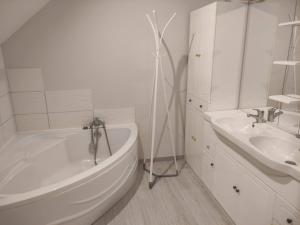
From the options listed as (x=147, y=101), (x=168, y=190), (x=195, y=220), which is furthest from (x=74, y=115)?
(x=195, y=220)

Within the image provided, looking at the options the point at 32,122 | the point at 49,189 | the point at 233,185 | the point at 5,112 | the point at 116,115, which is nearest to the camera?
the point at 49,189

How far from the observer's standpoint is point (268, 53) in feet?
6.58

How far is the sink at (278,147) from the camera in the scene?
153 centimetres

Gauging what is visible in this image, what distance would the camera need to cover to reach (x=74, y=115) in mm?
2613

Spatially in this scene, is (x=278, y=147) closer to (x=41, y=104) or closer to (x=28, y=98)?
(x=41, y=104)

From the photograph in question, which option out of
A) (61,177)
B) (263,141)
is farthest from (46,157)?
(263,141)

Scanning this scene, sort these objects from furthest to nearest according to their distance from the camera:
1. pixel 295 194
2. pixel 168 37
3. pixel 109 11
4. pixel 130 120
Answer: pixel 130 120 → pixel 168 37 → pixel 109 11 → pixel 295 194

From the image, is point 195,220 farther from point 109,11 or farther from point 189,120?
point 109,11

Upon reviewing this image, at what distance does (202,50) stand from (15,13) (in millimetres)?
1781

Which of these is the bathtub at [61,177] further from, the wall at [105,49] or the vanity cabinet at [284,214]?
the vanity cabinet at [284,214]

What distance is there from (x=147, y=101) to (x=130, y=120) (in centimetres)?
33

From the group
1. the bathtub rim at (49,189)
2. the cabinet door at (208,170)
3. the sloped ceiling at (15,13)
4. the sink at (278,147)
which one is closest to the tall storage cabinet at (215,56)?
the cabinet door at (208,170)

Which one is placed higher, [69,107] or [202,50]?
[202,50]

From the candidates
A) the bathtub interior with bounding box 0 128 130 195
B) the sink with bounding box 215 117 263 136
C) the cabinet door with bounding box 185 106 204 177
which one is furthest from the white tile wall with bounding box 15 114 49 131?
the sink with bounding box 215 117 263 136
